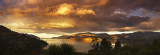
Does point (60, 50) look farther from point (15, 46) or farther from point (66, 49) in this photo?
point (15, 46)

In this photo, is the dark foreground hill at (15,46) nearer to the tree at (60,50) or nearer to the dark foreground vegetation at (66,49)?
the dark foreground vegetation at (66,49)

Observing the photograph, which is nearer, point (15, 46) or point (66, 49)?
point (66, 49)

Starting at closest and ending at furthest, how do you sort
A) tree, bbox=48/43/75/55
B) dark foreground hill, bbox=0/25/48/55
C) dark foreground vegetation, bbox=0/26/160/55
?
tree, bbox=48/43/75/55 → dark foreground vegetation, bbox=0/26/160/55 → dark foreground hill, bbox=0/25/48/55

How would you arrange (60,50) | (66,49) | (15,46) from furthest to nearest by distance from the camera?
(15,46)
(66,49)
(60,50)

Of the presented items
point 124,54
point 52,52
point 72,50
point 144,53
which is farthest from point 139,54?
point 52,52

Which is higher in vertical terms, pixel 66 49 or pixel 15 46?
pixel 66 49

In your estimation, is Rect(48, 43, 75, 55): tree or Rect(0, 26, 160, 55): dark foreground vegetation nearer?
Rect(48, 43, 75, 55): tree

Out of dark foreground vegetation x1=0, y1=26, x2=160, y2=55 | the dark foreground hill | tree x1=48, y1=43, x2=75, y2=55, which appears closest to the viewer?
tree x1=48, y1=43, x2=75, y2=55

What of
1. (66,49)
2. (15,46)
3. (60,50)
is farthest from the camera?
(15,46)

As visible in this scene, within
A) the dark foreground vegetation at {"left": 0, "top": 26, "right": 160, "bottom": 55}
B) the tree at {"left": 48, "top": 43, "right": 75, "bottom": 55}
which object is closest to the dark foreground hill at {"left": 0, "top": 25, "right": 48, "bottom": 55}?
the dark foreground vegetation at {"left": 0, "top": 26, "right": 160, "bottom": 55}

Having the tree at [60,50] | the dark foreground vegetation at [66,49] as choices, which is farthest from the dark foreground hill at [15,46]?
the tree at [60,50]

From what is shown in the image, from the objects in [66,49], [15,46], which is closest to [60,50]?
[66,49]

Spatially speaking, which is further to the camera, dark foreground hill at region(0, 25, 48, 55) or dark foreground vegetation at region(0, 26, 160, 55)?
dark foreground hill at region(0, 25, 48, 55)

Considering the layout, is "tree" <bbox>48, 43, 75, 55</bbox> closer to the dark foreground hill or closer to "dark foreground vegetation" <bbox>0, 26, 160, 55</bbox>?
"dark foreground vegetation" <bbox>0, 26, 160, 55</bbox>
